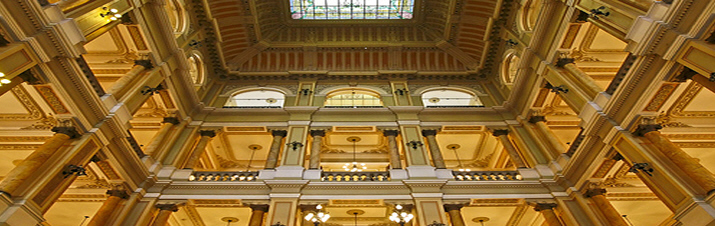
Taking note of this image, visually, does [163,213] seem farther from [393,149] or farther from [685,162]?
[685,162]

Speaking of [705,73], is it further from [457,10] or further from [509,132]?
[457,10]

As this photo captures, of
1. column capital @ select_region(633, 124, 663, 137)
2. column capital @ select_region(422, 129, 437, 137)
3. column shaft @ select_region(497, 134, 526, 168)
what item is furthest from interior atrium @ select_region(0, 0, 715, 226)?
column shaft @ select_region(497, 134, 526, 168)

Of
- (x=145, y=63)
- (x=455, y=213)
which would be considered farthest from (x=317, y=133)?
(x=145, y=63)

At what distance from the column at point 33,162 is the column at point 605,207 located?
37.3 feet

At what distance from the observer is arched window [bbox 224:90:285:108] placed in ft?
47.6

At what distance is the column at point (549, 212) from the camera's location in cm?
937

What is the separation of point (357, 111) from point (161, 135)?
6.07 meters

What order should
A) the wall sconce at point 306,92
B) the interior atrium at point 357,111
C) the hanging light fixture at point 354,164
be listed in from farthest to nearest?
the wall sconce at point 306,92 → the hanging light fixture at point 354,164 → the interior atrium at point 357,111

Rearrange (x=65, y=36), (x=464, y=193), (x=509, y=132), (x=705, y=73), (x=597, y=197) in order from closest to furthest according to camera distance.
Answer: (x=705, y=73)
(x=65, y=36)
(x=597, y=197)
(x=464, y=193)
(x=509, y=132)

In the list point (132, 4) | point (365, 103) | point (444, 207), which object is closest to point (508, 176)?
point (444, 207)

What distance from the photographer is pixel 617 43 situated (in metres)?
11.1

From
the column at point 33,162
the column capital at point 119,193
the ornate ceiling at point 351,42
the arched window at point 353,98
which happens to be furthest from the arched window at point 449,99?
the column at point 33,162

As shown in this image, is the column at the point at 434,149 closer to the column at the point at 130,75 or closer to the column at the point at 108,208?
the column at the point at 108,208

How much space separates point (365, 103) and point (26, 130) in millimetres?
A: 10001
